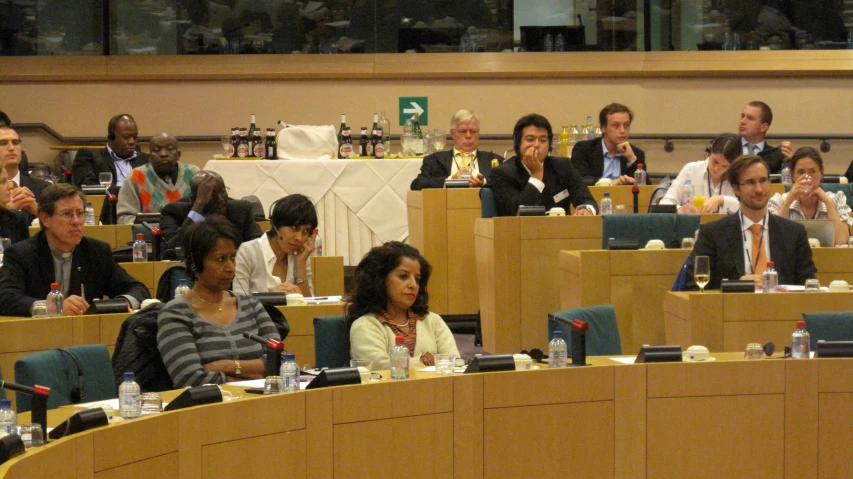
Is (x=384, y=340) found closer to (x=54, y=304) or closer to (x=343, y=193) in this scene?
(x=54, y=304)

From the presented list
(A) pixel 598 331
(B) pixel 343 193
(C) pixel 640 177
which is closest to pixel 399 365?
(A) pixel 598 331

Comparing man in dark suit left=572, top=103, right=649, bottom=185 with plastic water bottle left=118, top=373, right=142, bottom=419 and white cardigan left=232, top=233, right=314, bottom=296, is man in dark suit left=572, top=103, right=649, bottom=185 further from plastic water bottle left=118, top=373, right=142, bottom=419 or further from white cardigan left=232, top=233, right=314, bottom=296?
plastic water bottle left=118, top=373, right=142, bottom=419

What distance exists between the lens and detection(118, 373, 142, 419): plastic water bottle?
3131 mm

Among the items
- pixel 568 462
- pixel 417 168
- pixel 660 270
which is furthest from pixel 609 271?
pixel 417 168

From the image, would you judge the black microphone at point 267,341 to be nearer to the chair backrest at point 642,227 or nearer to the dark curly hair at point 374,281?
the dark curly hair at point 374,281

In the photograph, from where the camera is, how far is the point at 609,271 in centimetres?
599

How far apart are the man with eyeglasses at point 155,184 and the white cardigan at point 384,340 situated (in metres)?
3.82

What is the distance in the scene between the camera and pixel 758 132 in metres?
8.45

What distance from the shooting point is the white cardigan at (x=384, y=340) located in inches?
165

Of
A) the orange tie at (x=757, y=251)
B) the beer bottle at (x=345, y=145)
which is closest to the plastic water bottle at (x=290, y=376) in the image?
the orange tie at (x=757, y=251)

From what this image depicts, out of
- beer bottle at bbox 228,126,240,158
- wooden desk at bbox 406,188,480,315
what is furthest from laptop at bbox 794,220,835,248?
beer bottle at bbox 228,126,240,158

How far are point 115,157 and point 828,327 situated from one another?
20.6ft

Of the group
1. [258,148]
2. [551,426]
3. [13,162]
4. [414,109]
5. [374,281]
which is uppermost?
[414,109]

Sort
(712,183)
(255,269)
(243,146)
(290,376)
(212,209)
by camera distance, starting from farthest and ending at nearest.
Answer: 1. (243,146)
2. (712,183)
3. (212,209)
4. (255,269)
5. (290,376)
